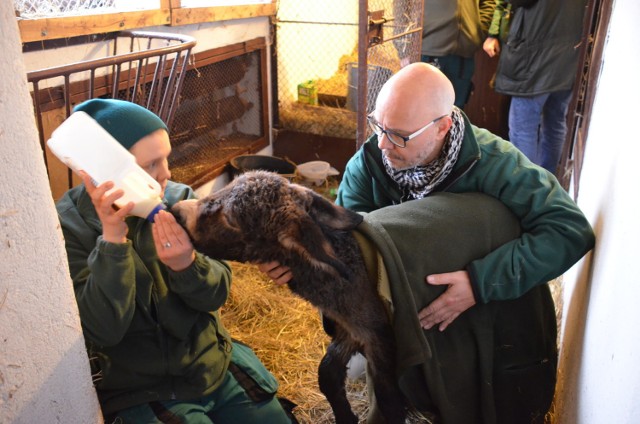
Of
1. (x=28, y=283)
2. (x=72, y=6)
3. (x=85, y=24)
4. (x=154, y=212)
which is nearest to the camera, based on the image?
(x=28, y=283)

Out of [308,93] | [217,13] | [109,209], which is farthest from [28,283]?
[308,93]

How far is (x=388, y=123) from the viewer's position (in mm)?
2184

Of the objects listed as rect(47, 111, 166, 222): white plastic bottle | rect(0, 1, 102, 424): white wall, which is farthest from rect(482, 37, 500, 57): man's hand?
rect(0, 1, 102, 424): white wall

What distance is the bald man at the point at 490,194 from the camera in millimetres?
1992

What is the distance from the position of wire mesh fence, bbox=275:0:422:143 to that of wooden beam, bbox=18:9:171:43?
192cm

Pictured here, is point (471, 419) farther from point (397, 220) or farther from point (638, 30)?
point (638, 30)

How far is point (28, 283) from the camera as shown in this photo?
1304 mm

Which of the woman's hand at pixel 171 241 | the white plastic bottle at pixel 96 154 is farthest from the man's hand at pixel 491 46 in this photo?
the white plastic bottle at pixel 96 154

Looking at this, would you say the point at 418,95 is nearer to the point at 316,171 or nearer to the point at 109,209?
the point at 109,209

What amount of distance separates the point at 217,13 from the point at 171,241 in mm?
3568

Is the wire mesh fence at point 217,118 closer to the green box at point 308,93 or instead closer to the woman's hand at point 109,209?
the green box at point 308,93

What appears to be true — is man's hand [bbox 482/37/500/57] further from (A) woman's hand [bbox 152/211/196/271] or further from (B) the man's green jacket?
(A) woman's hand [bbox 152/211/196/271]

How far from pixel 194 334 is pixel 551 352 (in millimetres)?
1419

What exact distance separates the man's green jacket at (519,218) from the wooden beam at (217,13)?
9.75ft
